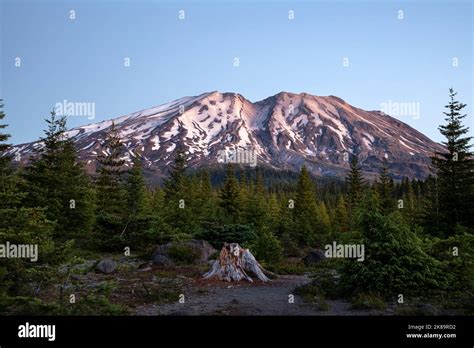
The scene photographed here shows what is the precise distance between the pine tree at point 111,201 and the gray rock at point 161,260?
5.78m

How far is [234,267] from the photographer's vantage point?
16.0 m

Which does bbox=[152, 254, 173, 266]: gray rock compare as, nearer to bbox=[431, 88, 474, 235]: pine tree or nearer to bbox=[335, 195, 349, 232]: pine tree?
bbox=[431, 88, 474, 235]: pine tree

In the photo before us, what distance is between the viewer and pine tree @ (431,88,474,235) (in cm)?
2306

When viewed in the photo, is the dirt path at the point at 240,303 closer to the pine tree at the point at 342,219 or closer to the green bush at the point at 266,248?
the green bush at the point at 266,248

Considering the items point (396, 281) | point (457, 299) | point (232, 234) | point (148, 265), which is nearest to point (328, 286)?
point (396, 281)

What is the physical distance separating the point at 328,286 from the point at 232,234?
10.9 metres

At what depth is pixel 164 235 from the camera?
963 inches

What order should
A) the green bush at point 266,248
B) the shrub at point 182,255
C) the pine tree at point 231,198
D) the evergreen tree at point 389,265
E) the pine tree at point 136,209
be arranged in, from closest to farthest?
the evergreen tree at point 389,265
the shrub at point 182,255
the green bush at point 266,248
the pine tree at point 136,209
the pine tree at point 231,198

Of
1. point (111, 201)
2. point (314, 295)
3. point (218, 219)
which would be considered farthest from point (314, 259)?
point (111, 201)

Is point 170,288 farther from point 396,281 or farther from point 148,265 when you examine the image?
point 396,281

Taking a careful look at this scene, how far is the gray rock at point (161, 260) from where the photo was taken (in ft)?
61.0

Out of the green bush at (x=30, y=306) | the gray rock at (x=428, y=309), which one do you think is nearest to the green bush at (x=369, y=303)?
the gray rock at (x=428, y=309)

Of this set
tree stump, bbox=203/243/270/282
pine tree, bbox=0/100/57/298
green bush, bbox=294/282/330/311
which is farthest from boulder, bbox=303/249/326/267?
pine tree, bbox=0/100/57/298

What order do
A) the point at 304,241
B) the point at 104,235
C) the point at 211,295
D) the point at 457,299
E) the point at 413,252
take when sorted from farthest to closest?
the point at 304,241 < the point at 104,235 < the point at 211,295 < the point at 413,252 < the point at 457,299
